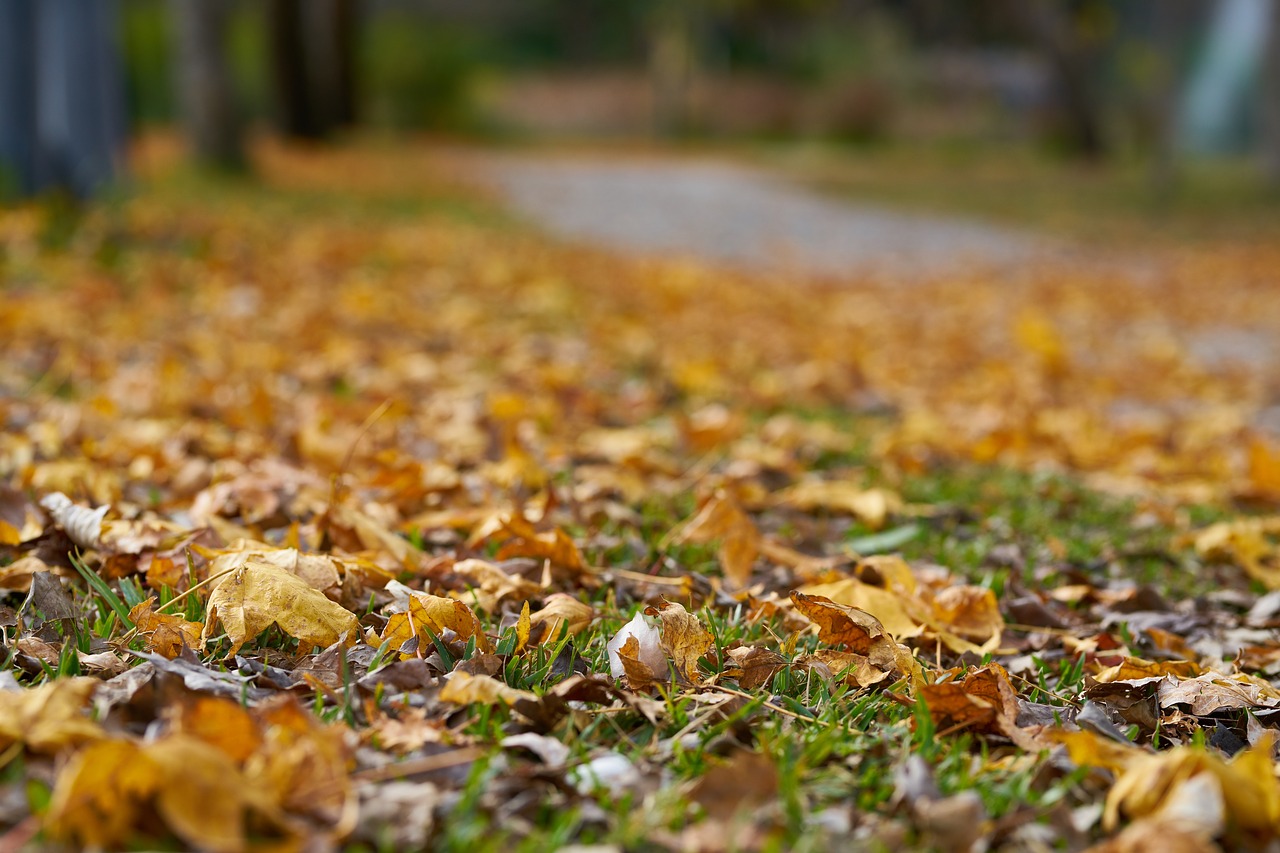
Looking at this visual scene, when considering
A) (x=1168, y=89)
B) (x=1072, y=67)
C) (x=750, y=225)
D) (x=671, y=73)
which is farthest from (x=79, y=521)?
(x=671, y=73)

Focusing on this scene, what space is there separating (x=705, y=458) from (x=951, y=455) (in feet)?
2.75

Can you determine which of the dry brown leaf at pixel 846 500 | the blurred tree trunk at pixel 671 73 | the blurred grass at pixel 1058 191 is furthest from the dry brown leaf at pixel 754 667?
the blurred tree trunk at pixel 671 73

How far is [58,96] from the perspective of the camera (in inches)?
331

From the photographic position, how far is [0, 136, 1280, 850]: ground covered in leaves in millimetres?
1323

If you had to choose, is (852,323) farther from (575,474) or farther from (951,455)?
(575,474)

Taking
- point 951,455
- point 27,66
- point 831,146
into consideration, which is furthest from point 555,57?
point 951,455

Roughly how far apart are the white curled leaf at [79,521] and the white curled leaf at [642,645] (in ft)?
2.93

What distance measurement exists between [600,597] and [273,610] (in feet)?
2.02

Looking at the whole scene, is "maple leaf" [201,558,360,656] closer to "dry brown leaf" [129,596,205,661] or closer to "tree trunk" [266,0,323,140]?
"dry brown leaf" [129,596,205,661]

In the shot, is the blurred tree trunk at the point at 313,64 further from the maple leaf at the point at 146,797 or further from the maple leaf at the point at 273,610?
the maple leaf at the point at 146,797

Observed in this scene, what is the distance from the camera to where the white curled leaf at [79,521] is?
6.68 ft

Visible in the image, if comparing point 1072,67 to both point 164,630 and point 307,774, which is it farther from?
point 307,774

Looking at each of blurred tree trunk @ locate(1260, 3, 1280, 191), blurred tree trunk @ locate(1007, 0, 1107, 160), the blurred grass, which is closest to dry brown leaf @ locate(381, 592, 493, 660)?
the blurred grass

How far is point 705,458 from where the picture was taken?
10.7ft
